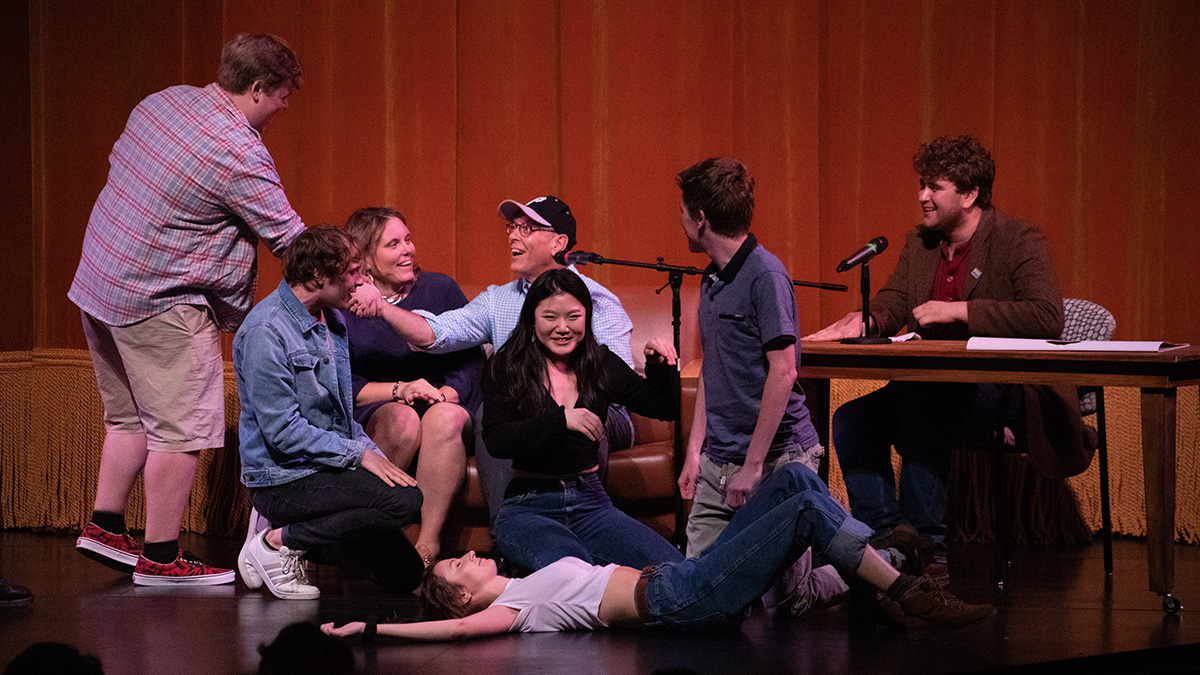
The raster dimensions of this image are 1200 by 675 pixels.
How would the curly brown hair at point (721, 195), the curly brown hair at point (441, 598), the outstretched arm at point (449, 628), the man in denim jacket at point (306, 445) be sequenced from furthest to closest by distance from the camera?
the man in denim jacket at point (306, 445) → the curly brown hair at point (721, 195) → the curly brown hair at point (441, 598) → the outstretched arm at point (449, 628)

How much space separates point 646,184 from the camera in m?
4.70

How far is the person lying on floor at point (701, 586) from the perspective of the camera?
2.43m

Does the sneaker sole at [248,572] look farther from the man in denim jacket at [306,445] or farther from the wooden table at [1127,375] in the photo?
the wooden table at [1127,375]

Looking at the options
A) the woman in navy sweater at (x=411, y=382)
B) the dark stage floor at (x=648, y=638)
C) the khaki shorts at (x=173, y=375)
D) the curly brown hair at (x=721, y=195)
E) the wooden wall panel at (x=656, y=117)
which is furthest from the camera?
the wooden wall panel at (x=656, y=117)

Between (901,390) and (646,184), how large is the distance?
176 centimetres

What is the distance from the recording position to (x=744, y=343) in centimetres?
271

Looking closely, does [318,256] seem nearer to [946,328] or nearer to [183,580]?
[183,580]

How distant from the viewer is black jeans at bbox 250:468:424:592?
297cm

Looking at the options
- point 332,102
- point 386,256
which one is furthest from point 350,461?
point 332,102

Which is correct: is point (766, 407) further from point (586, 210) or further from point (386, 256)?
point (586, 210)

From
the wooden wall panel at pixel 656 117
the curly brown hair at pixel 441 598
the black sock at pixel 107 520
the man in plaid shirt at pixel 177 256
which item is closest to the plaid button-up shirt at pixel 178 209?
the man in plaid shirt at pixel 177 256

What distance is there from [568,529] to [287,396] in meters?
0.80

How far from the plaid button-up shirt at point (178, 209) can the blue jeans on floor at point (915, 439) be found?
5.65 ft

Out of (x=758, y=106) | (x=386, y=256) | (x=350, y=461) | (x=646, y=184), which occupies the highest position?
(x=758, y=106)
